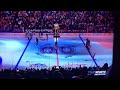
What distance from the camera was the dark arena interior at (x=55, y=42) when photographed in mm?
3439

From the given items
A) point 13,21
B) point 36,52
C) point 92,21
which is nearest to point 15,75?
point 36,52

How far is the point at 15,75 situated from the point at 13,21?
0.62m

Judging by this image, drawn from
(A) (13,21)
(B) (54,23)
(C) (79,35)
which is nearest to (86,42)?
(C) (79,35)

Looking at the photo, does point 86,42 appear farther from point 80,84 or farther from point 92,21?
point 80,84

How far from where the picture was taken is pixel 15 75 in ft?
11.5

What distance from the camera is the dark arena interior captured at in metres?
3.44

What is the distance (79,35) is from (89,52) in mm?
225

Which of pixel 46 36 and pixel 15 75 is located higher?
pixel 46 36

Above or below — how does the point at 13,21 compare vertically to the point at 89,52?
above

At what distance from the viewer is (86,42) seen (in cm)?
346

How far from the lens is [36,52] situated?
11.3 feet

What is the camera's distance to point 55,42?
3455mm
